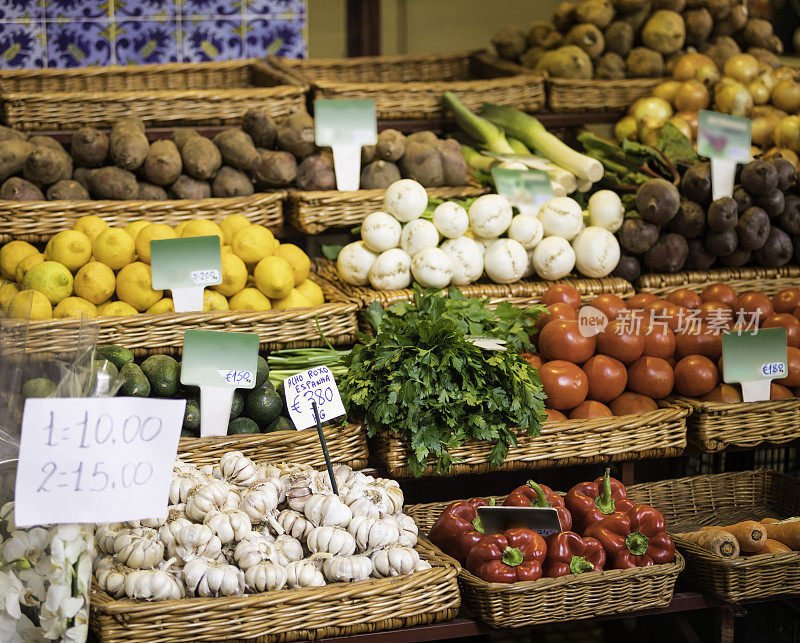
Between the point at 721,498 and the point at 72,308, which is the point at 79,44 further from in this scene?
the point at 721,498

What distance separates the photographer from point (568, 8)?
4.39m

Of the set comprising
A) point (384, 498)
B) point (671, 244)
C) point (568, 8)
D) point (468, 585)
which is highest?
point (568, 8)

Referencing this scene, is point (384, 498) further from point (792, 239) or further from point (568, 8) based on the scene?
point (568, 8)

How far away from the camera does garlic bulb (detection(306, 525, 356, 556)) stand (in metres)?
2.00

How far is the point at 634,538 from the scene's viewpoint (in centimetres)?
217

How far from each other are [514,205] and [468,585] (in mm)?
1668

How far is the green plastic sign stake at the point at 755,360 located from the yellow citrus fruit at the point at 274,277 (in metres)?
1.37

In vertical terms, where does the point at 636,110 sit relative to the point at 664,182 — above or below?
above

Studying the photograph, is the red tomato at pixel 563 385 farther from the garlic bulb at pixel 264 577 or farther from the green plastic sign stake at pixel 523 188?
the garlic bulb at pixel 264 577

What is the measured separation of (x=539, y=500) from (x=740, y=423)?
2.80 feet

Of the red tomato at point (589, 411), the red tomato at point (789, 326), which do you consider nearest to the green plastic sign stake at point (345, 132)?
the red tomato at point (589, 411)

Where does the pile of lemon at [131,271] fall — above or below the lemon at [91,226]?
below

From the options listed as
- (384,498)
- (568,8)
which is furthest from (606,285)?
(568,8)

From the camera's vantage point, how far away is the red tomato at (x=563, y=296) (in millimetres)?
3051
